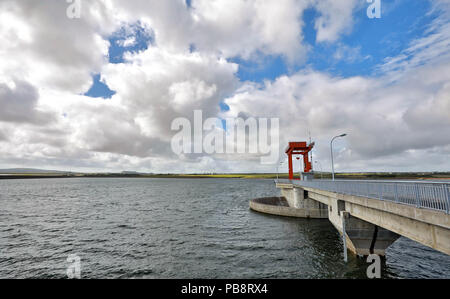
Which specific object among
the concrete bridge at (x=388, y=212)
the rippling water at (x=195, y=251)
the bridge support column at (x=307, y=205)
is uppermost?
the concrete bridge at (x=388, y=212)

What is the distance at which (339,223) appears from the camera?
60.0 ft

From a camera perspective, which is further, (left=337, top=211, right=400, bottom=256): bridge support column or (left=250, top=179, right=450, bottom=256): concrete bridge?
(left=337, top=211, right=400, bottom=256): bridge support column

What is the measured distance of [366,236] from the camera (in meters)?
16.9

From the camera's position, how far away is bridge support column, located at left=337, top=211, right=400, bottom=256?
54.0ft

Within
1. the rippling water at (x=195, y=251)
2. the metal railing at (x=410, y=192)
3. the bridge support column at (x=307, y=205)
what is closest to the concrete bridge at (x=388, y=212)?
→ the metal railing at (x=410, y=192)

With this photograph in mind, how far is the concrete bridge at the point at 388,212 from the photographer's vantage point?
27.7ft

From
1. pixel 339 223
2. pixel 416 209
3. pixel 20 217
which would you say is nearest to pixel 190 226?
pixel 339 223

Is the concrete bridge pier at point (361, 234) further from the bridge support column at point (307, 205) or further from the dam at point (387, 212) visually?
the bridge support column at point (307, 205)

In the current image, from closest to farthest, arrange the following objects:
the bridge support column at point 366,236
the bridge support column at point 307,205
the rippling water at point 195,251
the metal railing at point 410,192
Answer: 1. the metal railing at point 410,192
2. the rippling water at point 195,251
3. the bridge support column at point 366,236
4. the bridge support column at point 307,205

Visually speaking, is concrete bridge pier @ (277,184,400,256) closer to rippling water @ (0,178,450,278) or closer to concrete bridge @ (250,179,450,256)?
concrete bridge @ (250,179,450,256)

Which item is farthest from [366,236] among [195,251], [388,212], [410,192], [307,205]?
[307,205]

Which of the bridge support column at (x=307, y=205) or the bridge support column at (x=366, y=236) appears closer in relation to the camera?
the bridge support column at (x=366, y=236)

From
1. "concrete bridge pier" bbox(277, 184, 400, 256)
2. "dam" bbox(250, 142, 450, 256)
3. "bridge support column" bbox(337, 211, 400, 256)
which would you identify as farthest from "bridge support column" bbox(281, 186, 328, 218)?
"bridge support column" bbox(337, 211, 400, 256)
